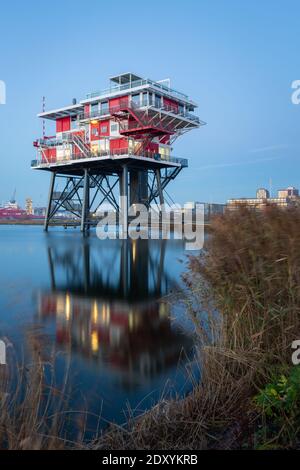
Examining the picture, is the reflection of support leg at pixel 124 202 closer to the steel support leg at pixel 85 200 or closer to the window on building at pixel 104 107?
the steel support leg at pixel 85 200

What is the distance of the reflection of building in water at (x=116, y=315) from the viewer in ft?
17.0

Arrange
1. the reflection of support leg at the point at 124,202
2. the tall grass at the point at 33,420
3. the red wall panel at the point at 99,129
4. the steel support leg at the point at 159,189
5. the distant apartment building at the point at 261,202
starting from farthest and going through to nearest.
Result: 1. the steel support leg at the point at 159,189
2. the red wall panel at the point at 99,129
3. the reflection of support leg at the point at 124,202
4. the distant apartment building at the point at 261,202
5. the tall grass at the point at 33,420

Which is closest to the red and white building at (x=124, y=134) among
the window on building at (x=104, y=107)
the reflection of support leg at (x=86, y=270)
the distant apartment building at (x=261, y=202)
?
the window on building at (x=104, y=107)

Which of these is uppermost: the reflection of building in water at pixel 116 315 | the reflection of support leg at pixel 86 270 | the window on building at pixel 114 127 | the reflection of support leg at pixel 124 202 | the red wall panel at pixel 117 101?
the red wall panel at pixel 117 101

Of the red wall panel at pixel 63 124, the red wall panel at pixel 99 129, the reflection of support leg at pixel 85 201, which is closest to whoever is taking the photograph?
the red wall panel at pixel 99 129

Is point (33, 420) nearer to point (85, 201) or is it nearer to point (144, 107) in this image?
point (144, 107)

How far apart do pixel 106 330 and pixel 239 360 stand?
3.35m

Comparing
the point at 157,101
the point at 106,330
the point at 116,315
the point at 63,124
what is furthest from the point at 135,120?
the point at 106,330

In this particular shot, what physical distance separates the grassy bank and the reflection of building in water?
126 centimetres

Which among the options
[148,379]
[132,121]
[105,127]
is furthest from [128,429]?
[105,127]

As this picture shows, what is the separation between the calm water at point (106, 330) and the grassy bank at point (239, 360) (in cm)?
54

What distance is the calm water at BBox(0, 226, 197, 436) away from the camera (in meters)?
4.14

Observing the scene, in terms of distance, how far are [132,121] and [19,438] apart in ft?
101

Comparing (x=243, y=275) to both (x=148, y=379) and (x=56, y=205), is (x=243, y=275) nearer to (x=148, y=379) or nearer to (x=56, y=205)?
(x=148, y=379)
